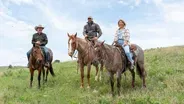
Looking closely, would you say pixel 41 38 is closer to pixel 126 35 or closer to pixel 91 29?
pixel 91 29

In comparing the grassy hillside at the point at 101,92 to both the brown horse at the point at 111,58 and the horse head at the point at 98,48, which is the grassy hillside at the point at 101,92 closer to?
the brown horse at the point at 111,58

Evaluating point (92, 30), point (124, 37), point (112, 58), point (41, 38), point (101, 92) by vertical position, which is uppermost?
point (92, 30)

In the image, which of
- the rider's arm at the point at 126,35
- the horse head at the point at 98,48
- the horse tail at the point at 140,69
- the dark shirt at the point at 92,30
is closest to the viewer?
the horse head at the point at 98,48

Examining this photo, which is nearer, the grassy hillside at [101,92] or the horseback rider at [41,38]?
the grassy hillside at [101,92]

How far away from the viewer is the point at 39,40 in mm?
17484

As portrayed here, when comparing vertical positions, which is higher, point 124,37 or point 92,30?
point 92,30

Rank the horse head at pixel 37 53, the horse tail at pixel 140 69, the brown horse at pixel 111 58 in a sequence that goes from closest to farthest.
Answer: the brown horse at pixel 111 58 → the horse tail at pixel 140 69 → the horse head at pixel 37 53

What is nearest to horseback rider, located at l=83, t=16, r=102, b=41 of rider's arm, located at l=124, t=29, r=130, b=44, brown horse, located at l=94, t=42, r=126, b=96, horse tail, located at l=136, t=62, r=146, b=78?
horse tail, located at l=136, t=62, r=146, b=78

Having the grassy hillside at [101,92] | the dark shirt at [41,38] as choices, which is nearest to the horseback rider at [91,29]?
the dark shirt at [41,38]

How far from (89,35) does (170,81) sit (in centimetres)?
555

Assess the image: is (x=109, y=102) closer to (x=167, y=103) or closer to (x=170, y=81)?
(x=167, y=103)

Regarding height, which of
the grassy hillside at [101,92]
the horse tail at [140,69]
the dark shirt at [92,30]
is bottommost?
the grassy hillside at [101,92]

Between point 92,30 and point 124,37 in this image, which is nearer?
point 124,37

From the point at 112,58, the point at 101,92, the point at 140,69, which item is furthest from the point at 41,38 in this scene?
the point at 140,69
